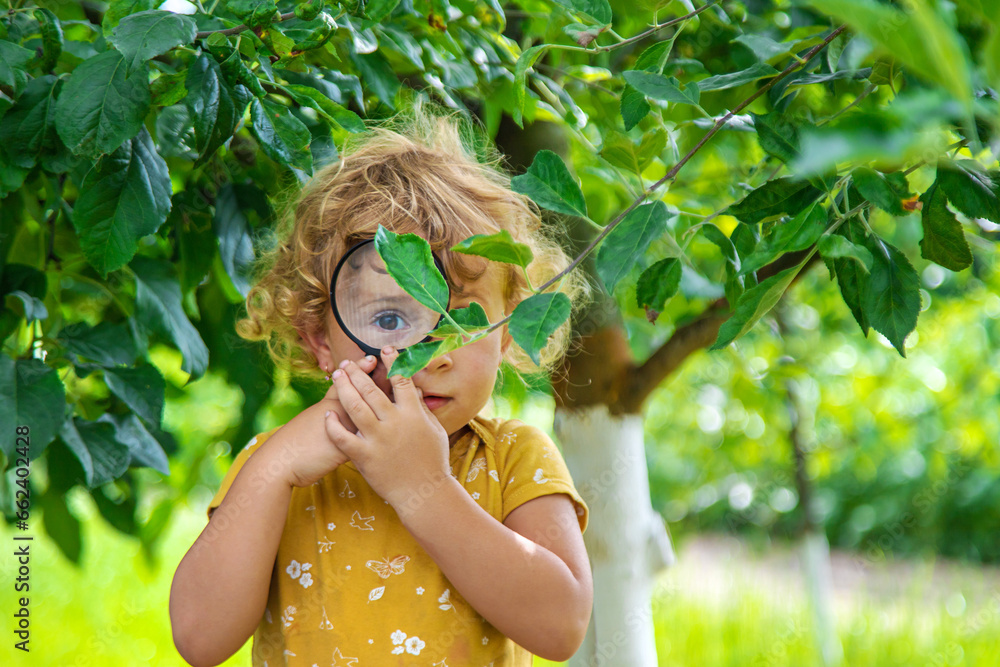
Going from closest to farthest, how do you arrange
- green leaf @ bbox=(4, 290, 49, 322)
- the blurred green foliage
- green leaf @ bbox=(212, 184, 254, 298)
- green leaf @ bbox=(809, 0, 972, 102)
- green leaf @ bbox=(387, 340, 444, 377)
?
green leaf @ bbox=(809, 0, 972, 102) < green leaf @ bbox=(387, 340, 444, 377) < green leaf @ bbox=(4, 290, 49, 322) < green leaf @ bbox=(212, 184, 254, 298) < the blurred green foliage

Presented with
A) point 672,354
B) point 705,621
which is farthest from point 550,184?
point 705,621

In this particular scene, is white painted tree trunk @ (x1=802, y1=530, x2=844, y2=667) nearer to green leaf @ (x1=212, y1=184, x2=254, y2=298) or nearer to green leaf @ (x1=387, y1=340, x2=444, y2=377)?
green leaf @ (x1=212, y1=184, x2=254, y2=298)

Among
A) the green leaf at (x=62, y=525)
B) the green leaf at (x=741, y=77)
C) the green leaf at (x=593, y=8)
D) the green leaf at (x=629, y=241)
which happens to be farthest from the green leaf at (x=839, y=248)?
the green leaf at (x=62, y=525)

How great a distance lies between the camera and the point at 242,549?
91 cm

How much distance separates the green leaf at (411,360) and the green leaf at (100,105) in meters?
0.44

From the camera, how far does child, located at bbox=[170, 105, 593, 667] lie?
89 centimetres

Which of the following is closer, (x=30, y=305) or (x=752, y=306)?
(x=752, y=306)

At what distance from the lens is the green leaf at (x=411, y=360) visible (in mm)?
542

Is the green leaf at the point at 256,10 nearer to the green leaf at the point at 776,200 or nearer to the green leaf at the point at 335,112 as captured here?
the green leaf at the point at 335,112

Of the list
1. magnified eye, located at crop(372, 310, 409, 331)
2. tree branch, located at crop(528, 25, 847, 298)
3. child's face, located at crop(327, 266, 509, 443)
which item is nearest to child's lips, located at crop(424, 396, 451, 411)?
child's face, located at crop(327, 266, 509, 443)

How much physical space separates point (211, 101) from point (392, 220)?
1.01ft

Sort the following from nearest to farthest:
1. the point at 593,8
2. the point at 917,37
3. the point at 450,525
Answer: the point at 917,37 → the point at 593,8 → the point at 450,525

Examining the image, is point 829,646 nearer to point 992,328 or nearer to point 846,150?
point 992,328

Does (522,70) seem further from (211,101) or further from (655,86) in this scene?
(211,101)
